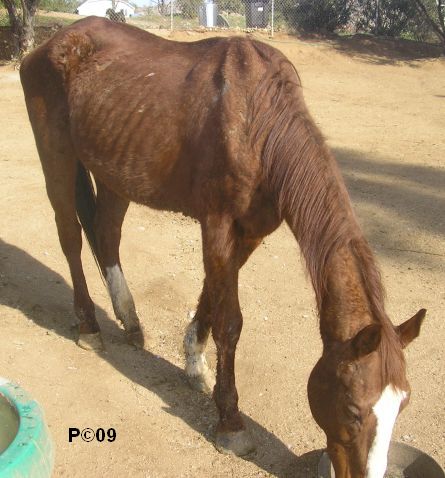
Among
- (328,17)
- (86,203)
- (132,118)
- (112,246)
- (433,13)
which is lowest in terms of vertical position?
(112,246)

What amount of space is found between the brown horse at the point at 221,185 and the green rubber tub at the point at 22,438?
3.62ft

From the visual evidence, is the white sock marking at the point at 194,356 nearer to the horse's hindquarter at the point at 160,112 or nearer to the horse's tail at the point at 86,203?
the horse's hindquarter at the point at 160,112

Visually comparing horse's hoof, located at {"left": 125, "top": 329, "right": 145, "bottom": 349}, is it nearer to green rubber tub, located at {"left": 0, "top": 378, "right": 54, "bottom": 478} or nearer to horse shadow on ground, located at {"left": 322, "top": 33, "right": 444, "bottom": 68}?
green rubber tub, located at {"left": 0, "top": 378, "right": 54, "bottom": 478}

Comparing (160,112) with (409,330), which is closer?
(409,330)

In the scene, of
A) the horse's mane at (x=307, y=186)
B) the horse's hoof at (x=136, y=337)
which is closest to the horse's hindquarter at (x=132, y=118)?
the horse's mane at (x=307, y=186)

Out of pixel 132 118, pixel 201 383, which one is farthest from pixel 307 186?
pixel 201 383

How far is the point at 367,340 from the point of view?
2.32 meters

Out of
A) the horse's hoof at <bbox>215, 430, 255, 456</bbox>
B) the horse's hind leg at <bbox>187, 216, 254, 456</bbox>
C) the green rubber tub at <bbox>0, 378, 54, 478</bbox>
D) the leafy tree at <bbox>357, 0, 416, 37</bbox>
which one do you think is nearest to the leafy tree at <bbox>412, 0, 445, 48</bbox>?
the leafy tree at <bbox>357, 0, 416, 37</bbox>

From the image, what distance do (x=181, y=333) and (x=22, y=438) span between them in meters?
2.38

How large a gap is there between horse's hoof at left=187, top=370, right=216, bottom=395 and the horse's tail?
1.24 m

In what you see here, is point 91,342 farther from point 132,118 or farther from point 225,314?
point 132,118

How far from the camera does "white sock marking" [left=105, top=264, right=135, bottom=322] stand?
Result: 14.1 feet

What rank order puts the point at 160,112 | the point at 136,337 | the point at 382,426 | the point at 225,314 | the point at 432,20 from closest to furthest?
the point at 382,426 → the point at 225,314 → the point at 160,112 → the point at 136,337 → the point at 432,20

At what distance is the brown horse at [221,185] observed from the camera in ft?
8.13
